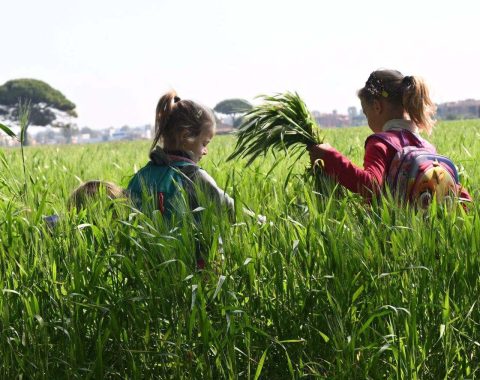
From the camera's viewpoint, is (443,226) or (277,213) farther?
(277,213)

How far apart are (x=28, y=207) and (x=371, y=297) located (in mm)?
1285

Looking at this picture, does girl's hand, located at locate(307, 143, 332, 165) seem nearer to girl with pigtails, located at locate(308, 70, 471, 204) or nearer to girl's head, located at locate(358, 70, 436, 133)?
girl with pigtails, located at locate(308, 70, 471, 204)

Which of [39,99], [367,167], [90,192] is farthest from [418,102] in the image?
[39,99]

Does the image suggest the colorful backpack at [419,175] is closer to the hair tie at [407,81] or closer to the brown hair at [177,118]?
the hair tie at [407,81]

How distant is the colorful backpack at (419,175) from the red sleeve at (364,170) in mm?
38

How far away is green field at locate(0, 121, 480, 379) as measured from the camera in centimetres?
257

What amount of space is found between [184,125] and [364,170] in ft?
2.47

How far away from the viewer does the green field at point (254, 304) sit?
2568mm

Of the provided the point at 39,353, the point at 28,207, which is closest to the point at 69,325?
the point at 39,353

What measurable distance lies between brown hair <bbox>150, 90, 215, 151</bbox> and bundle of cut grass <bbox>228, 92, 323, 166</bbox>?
0.18 meters

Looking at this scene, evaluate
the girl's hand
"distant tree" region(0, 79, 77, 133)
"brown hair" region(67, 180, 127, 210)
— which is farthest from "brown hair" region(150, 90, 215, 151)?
"distant tree" region(0, 79, 77, 133)

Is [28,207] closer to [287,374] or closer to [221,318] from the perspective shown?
[221,318]

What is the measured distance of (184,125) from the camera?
11.5 feet

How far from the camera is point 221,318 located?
2.61m
